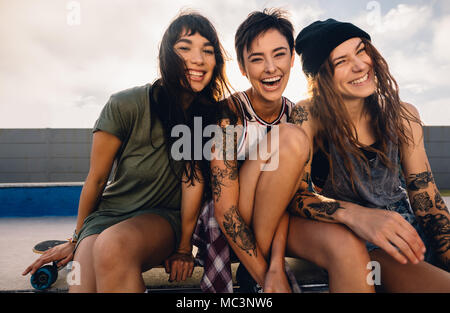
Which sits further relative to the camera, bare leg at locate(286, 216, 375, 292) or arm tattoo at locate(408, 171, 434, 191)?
arm tattoo at locate(408, 171, 434, 191)

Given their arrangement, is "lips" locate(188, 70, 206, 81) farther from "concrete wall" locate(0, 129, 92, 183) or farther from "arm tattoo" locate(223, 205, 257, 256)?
"concrete wall" locate(0, 129, 92, 183)

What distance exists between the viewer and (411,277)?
1.08 meters

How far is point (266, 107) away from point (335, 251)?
84 cm

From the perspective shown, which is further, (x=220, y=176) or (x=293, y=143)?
(x=220, y=176)

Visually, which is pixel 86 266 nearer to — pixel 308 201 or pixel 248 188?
pixel 248 188

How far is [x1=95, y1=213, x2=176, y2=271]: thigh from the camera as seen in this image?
3.39ft

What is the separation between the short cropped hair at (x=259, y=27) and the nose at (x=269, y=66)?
0.13m

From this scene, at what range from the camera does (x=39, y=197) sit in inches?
180

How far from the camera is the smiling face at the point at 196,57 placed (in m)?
1.41

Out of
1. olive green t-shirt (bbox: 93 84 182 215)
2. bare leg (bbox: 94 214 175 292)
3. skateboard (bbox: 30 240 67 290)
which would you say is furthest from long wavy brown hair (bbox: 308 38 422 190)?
skateboard (bbox: 30 240 67 290)

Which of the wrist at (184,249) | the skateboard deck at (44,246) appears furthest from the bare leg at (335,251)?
the skateboard deck at (44,246)

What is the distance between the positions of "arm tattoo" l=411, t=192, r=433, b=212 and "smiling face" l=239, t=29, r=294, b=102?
83cm

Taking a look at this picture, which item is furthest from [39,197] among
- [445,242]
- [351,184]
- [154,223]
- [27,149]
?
[445,242]

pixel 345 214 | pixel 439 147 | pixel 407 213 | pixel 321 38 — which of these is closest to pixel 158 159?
pixel 345 214
